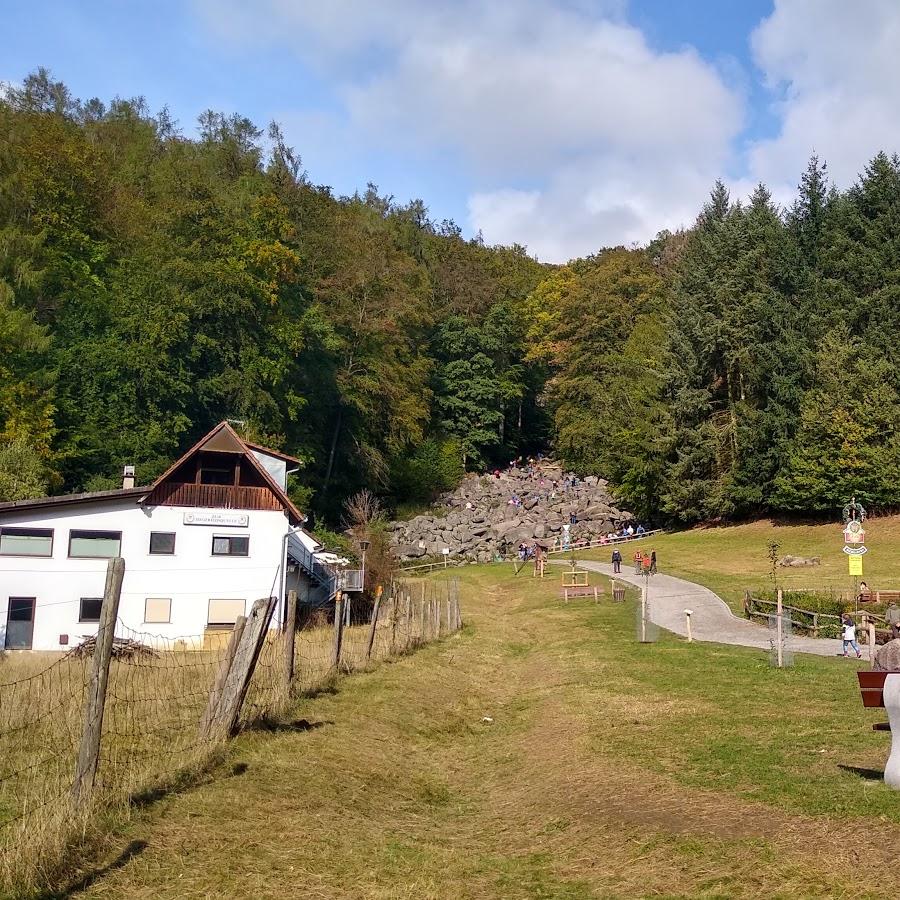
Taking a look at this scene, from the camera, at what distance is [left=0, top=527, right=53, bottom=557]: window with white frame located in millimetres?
36031

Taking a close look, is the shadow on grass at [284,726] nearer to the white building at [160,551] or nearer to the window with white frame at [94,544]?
the white building at [160,551]

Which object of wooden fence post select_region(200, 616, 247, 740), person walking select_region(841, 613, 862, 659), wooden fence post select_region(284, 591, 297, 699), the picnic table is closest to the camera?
the picnic table

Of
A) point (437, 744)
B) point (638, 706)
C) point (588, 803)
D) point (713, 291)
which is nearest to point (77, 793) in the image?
point (588, 803)

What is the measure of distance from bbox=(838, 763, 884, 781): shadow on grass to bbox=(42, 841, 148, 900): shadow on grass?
321 inches

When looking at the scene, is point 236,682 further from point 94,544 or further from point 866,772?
point 94,544

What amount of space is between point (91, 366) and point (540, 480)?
4564 cm

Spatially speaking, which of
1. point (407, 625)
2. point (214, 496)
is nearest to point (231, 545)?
point (214, 496)

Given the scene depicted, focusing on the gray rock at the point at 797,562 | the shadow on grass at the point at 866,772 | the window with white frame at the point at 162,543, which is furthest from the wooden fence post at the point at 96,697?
the gray rock at the point at 797,562

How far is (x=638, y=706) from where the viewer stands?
57.2ft

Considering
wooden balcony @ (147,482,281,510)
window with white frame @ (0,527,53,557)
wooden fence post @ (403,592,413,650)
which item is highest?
wooden balcony @ (147,482,281,510)

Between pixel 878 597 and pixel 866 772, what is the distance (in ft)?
82.8

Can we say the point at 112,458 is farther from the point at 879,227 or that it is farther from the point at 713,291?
the point at 879,227

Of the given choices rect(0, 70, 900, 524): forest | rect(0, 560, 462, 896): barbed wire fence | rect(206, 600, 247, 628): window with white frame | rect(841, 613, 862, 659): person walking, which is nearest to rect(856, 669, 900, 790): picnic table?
rect(0, 560, 462, 896): barbed wire fence

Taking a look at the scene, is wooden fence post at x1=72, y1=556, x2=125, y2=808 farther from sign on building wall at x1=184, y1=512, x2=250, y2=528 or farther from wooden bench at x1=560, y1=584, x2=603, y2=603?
wooden bench at x1=560, y1=584, x2=603, y2=603
